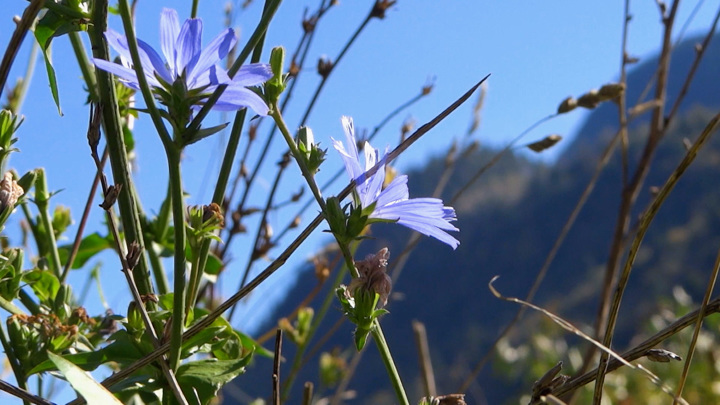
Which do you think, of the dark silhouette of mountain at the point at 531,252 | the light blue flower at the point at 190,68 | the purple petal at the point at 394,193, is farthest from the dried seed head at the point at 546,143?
the dark silhouette of mountain at the point at 531,252

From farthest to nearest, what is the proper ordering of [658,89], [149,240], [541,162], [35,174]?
[541,162] → [658,89] → [149,240] → [35,174]

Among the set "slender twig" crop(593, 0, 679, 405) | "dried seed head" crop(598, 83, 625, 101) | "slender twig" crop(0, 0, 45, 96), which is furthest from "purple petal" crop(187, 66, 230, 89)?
"slender twig" crop(593, 0, 679, 405)

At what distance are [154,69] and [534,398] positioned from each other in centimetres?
33

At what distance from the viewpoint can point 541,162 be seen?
43.4m

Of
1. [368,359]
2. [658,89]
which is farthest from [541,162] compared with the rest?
[658,89]

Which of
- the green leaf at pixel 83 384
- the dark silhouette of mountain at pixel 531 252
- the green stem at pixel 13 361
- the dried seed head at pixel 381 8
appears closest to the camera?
the green leaf at pixel 83 384

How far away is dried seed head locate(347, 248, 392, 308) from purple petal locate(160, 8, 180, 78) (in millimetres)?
188

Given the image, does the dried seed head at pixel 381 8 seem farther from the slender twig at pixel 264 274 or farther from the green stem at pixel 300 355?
the slender twig at pixel 264 274

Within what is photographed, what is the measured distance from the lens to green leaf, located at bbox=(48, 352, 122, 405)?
0.43 metres

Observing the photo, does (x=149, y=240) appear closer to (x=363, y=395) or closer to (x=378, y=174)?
(x=378, y=174)

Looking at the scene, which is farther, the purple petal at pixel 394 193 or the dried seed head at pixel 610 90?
the dried seed head at pixel 610 90

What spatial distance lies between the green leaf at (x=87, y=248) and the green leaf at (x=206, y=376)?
1.06 feet

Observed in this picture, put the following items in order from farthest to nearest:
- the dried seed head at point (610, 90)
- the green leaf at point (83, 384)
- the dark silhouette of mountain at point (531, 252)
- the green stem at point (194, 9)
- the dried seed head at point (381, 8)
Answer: the dark silhouette of mountain at point (531, 252)
the dried seed head at point (381, 8)
the dried seed head at point (610, 90)
the green stem at point (194, 9)
the green leaf at point (83, 384)

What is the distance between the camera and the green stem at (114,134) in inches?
20.7
